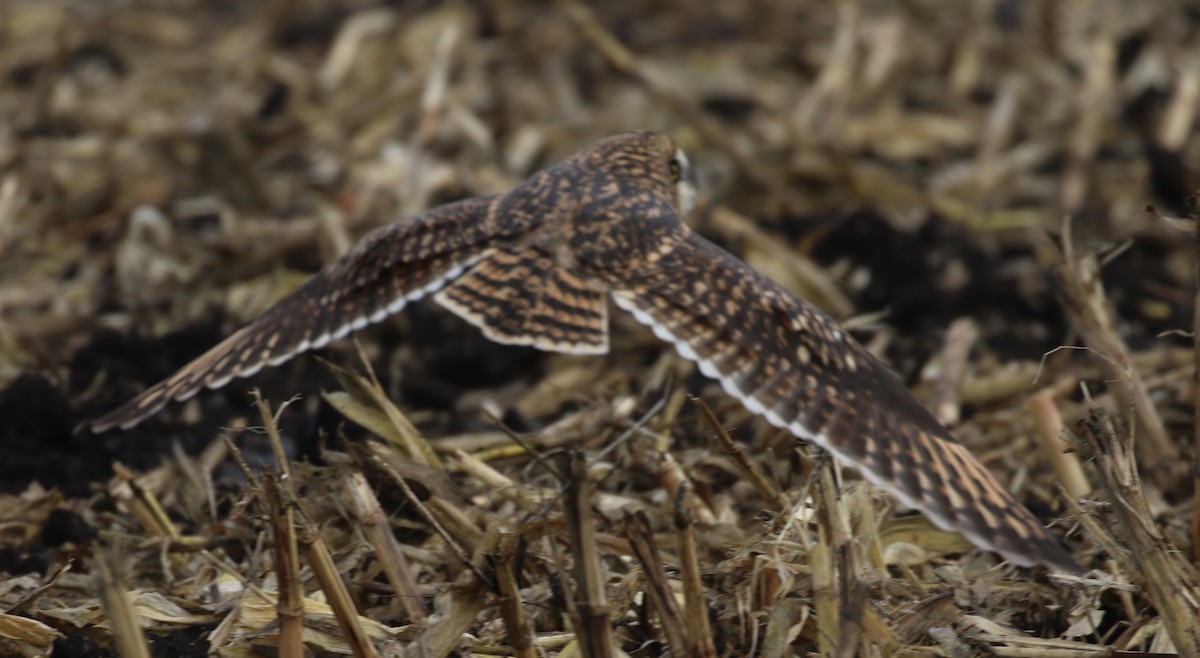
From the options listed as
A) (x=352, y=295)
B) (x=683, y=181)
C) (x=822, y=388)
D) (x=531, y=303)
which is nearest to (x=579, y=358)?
(x=683, y=181)

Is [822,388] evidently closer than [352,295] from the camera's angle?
Yes

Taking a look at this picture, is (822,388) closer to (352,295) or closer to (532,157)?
(352,295)

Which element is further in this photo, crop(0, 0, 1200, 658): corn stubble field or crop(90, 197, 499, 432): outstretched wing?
crop(90, 197, 499, 432): outstretched wing

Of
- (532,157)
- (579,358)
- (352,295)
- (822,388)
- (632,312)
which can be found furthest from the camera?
(532,157)

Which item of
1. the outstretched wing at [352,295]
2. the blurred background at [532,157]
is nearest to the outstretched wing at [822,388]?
the outstretched wing at [352,295]

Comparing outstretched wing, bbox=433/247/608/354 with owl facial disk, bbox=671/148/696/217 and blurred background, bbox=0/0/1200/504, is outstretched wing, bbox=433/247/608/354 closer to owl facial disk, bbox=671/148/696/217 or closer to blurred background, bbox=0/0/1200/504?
blurred background, bbox=0/0/1200/504

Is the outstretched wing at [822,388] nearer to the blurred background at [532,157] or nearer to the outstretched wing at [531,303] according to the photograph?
the outstretched wing at [531,303]

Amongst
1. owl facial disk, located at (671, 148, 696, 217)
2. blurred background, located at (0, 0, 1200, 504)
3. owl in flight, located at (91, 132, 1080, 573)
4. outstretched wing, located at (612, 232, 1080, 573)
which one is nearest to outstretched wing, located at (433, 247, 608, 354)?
owl in flight, located at (91, 132, 1080, 573)

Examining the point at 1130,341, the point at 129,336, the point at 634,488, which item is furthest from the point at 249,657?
the point at 1130,341
